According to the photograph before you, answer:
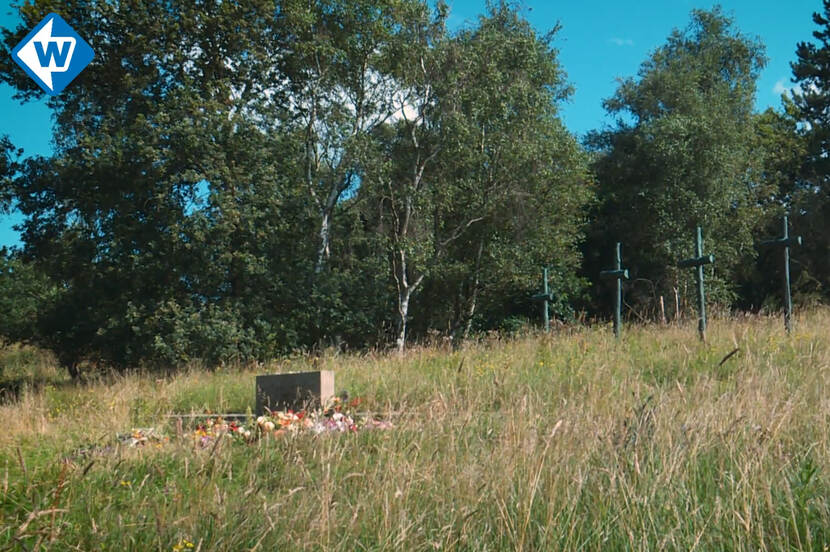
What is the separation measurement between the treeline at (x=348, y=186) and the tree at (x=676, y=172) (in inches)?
3.5

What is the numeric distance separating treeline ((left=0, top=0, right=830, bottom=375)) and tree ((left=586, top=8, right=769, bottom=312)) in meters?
0.09

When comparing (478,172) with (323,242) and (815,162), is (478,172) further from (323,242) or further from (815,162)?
(815,162)

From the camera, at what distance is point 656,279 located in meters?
25.0

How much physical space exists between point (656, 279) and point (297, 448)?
22.8 m

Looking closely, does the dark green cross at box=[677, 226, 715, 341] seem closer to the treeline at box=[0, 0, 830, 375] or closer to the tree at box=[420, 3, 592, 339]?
the treeline at box=[0, 0, 830, 375]

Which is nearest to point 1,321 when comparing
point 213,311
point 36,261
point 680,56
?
point 36,261

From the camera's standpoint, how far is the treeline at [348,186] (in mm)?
16828

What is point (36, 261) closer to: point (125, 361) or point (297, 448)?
point (125, 361)

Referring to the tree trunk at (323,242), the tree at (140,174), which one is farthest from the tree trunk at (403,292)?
the tree at (140,174)

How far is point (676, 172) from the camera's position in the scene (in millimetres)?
24156

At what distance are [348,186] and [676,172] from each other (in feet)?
37.3

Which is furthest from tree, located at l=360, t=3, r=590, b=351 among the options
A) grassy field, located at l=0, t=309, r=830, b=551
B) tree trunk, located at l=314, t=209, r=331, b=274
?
grassy field, located at l=0, t=309, r=830, b=551

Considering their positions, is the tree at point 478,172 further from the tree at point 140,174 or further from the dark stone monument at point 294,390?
the dark stone monument at point 294,390

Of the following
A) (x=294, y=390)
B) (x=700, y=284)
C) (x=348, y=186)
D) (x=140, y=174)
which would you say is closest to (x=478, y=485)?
(x=294, y=390)
